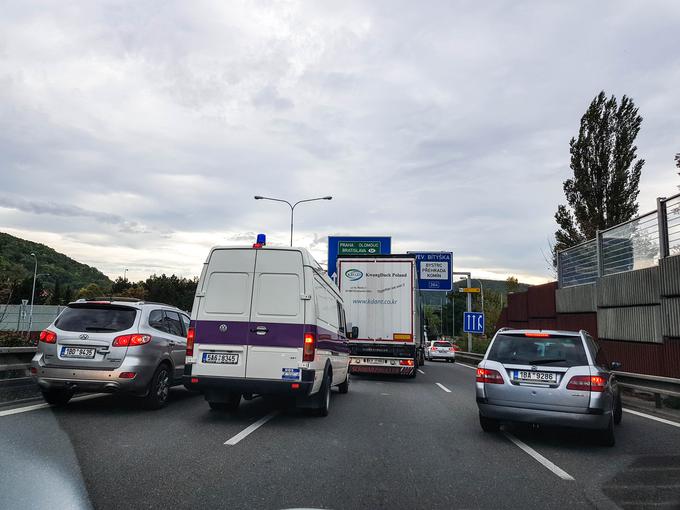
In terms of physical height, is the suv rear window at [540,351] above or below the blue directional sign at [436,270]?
below

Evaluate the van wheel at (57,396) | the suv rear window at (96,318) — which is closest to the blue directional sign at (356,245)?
the suv rear window at (96,318)

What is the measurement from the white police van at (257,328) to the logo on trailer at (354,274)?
770 cm

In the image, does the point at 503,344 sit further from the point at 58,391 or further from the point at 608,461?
the point at 58,391

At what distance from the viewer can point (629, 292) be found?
43.5 ft

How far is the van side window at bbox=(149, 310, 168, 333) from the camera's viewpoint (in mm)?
Result: 8570

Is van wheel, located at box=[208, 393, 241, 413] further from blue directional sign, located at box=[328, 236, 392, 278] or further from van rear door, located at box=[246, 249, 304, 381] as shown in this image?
blue directional sign, located at box=[328, 236, 392, 278]

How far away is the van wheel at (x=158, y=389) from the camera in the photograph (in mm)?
8148

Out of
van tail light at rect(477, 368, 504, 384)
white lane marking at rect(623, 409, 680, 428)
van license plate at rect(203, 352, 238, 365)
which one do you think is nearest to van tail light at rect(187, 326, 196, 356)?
van license plate at rect(203, 352, 238, 365)

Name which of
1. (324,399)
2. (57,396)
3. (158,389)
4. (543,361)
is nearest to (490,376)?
(543,361)

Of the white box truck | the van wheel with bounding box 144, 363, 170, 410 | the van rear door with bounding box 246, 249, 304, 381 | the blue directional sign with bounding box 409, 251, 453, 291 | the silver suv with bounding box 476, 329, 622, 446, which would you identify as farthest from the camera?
the blue directional sign with bounding box 409, 251, 453, 291

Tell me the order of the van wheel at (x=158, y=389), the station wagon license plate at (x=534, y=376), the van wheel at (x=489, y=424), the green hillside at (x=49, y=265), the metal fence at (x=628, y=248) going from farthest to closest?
the green hillside at (x=49, y=265) → the metal fence at (x=628, y=248) → the van wheel at (x=158, y=389) → the van wheel at (x=489, y=424) → the station wagon license plate at (x=534, y=376)

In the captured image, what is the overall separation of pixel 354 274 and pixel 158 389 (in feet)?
28.5

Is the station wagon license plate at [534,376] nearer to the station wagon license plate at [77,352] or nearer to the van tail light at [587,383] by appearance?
the van tail light at [587,383]

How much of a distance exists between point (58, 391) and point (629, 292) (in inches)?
504
